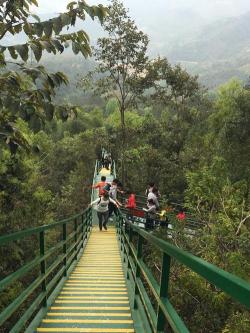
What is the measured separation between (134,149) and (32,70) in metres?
25.9

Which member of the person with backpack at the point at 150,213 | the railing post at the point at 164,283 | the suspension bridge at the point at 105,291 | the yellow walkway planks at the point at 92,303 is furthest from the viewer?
the person with backpack at the point at 150,213

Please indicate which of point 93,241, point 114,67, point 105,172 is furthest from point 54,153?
point 93,241

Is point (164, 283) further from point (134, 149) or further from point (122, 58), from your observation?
point (134, 149)

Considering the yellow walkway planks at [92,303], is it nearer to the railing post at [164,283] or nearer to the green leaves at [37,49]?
the railing post at [164,283]

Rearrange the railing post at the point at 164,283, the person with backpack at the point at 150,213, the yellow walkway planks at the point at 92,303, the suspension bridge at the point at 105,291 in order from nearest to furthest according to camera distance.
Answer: the suspension bridge at the point at 105,291 < the railing post at the point at 164,283 < the yellow walkway planks at the point at 92,303 < the person with backpack at the point at 150,213

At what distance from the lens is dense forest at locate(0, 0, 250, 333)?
2885 mm

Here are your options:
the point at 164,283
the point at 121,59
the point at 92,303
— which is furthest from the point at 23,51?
the point at 121,59

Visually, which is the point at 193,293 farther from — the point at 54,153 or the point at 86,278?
the point at 54,153

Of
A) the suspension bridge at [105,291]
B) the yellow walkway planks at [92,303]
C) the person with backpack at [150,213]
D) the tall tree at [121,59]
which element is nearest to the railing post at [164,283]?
the suspension bridge at [105,291]

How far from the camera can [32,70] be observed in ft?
8.81

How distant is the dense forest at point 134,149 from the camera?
114 inches

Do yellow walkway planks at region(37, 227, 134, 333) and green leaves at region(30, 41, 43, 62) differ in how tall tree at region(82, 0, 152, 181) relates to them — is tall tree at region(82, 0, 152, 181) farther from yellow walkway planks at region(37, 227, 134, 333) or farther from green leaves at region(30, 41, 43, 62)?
green leaves at region(30, 41, 43, 62)

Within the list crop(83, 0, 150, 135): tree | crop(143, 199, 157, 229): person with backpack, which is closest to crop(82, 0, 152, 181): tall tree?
crop(83, 0, 150, 135): tree

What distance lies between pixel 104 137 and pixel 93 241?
16.0 meters
